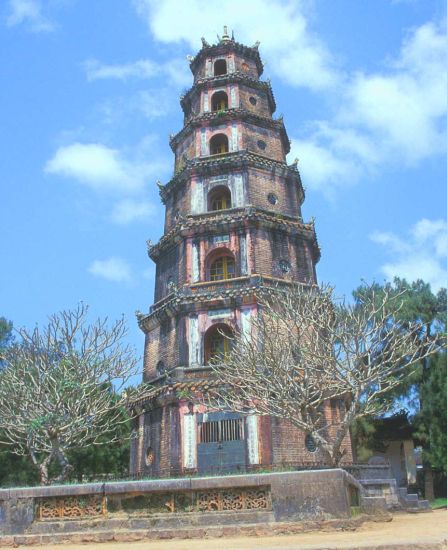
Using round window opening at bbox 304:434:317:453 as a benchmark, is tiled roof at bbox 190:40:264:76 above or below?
above

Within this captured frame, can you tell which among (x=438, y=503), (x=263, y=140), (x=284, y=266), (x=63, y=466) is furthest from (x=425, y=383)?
(x=63, y=466)

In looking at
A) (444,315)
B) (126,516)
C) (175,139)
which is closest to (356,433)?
(444,315)

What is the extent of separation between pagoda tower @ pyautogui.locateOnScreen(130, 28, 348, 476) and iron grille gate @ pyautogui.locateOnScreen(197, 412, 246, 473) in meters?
0.04

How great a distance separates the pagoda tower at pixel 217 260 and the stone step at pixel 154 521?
939 centimetres

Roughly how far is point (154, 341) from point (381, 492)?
428 inches

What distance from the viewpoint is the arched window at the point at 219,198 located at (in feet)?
86.6

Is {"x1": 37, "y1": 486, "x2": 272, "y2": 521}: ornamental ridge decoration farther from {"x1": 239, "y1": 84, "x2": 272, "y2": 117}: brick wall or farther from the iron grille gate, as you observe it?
{"x1": 239, "y1": 84, "x2": 272, "y2": 117}: brick wall

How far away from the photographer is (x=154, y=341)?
24.9m

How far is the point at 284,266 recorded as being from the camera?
24359 mm

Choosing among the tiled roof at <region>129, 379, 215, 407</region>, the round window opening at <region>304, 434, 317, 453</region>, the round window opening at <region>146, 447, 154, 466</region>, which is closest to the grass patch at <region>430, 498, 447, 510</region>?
A: the round window opening at <region>304, 434, 317, 453</region>

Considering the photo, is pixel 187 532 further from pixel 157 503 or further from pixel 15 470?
pixel 15 470

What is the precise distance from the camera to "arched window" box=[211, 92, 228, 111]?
2925 cm

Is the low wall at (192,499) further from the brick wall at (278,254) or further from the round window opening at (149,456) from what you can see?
the brick wall at (278,254)

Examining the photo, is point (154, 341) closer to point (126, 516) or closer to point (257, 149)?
point (257, 149)
